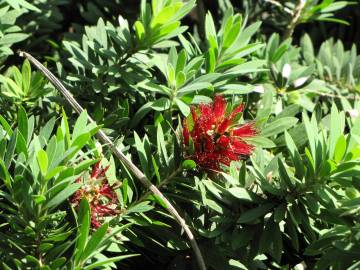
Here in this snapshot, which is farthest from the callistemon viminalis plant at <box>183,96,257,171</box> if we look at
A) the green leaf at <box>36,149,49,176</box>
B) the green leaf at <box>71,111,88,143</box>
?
the green leaf at <box>36,149,49,176</box>

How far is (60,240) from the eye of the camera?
1279 millimetres

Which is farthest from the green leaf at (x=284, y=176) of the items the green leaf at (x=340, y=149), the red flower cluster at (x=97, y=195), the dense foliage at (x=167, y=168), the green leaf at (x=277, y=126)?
the red flower cluster at (x=97, y=195)

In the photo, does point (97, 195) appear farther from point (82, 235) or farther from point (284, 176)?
point (284, 176)

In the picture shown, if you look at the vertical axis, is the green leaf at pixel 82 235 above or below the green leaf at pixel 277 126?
above

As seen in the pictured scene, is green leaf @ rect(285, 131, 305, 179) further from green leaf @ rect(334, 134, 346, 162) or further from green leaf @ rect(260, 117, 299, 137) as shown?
green leaf @ rect(260, 117, 299, 137)

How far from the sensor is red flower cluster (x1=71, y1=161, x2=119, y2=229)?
53.1 inches

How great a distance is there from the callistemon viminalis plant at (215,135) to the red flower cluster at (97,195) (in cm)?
20

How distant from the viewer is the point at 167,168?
4.84 feet

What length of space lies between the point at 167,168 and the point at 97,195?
193mm

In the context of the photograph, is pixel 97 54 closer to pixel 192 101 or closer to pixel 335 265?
pixel 192 101

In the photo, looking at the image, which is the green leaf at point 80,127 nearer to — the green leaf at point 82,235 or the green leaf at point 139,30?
the green leaf at point 82,235

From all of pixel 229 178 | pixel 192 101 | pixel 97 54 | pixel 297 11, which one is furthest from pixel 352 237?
pixel 297 11

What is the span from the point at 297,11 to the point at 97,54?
793 millimetres

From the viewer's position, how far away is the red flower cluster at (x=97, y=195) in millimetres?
1349
